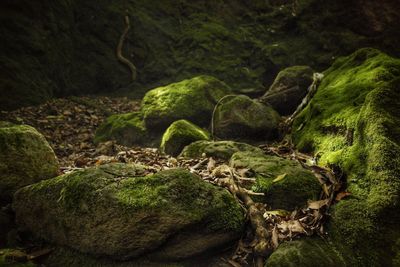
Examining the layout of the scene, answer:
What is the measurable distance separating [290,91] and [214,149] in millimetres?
3355

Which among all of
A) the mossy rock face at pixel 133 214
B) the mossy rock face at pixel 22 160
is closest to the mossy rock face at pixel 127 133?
the mossy rock face at pixel 22 160

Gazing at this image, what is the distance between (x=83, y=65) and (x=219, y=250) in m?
8.37

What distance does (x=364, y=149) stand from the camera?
334 cm

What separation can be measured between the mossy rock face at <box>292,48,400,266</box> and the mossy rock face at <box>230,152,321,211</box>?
0.38 m

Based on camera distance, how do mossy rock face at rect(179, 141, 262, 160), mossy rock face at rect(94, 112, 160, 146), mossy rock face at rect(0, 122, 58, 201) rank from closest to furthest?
mossy rock face at rect(0, 122, 58, 201) < mossy rock face at rect(179, 141, 262, 160) < mossy rock face at rect(94, 112, 160, 146)

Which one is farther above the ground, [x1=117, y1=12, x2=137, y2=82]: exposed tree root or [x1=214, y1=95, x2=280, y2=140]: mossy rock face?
[x1=117, y1=12, x2=137, y2=82]: exposed tree root

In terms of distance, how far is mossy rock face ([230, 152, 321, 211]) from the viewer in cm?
334

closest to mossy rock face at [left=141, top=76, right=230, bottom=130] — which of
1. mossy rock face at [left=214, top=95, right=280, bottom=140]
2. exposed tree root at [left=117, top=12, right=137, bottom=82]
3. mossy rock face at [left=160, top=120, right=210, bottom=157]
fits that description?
mossy rock face at [left=214, top=95, right=280, bottom=140]

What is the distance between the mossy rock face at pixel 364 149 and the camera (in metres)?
2.68

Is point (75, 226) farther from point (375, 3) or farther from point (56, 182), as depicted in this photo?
point (375, 3)

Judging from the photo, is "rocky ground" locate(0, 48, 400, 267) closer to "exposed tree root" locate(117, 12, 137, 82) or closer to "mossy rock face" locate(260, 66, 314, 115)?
"mossy rock face" locate(260, 66, 314, 115)

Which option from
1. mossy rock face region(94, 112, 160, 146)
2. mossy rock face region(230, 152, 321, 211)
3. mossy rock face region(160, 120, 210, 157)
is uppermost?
mossy rock face region(230, 152, 321, 211)

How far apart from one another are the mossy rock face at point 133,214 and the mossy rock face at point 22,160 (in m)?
0.46

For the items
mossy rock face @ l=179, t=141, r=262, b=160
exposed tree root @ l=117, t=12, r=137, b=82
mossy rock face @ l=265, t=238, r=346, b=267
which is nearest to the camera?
mossy rock face @ l=265, t=238, r=346, b=267
